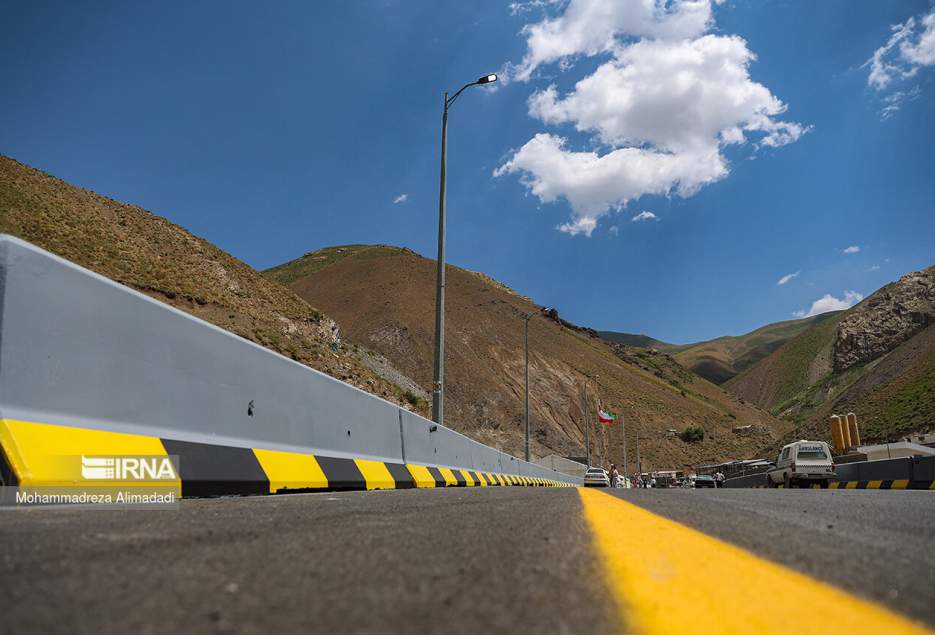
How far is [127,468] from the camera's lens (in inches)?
168

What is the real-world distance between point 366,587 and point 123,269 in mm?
48229

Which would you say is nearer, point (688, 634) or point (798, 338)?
point (688, 634)

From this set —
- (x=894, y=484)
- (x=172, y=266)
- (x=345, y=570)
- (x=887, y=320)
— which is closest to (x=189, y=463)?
(x=345, y=570)

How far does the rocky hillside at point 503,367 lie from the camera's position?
74812 millimetres

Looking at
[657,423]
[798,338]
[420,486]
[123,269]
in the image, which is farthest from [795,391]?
[420,486]

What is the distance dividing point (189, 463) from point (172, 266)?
49.6 meters

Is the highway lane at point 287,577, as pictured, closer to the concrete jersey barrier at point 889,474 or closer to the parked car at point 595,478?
the concrete jersey barrier at point 889,474

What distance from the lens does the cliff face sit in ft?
297

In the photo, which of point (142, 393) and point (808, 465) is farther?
point (808, 465)

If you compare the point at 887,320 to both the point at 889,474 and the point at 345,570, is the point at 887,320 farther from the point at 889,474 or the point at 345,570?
the point at 345,570

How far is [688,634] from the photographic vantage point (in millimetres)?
1335

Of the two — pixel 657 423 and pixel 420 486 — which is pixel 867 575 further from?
pixel 657 423

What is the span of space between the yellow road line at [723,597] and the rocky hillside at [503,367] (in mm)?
60145

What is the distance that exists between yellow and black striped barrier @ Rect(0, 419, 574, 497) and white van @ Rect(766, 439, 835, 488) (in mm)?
18024
